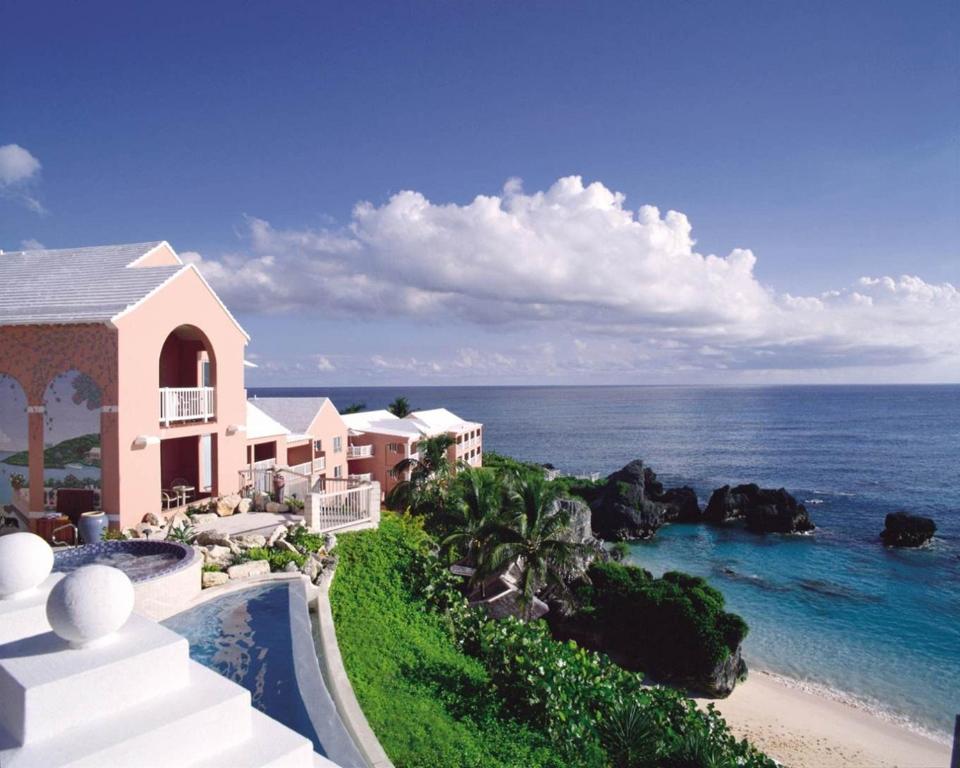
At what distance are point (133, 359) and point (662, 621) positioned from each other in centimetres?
2049

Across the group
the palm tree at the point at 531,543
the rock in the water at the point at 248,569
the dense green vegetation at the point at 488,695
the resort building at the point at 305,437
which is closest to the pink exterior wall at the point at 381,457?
the resort building at the point at 305,437

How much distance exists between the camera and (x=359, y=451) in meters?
37.8

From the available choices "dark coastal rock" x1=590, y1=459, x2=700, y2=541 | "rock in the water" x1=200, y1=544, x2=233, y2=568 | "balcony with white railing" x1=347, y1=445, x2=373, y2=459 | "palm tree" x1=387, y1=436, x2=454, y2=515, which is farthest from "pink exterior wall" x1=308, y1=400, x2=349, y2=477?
"dark coastal rock" x1=590, y1=459, x2=700, y2=541

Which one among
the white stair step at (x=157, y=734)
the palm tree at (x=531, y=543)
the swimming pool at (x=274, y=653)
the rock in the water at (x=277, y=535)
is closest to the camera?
the white stair step at (x=157, y=734)

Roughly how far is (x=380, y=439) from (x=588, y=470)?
45.3 metres

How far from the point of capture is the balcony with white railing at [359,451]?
37562 mm

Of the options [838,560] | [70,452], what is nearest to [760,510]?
[838,560]

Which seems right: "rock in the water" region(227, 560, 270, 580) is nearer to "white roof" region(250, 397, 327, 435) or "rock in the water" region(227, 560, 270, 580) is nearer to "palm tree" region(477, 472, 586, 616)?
"palm tree" region(477, 472, 586, 616)

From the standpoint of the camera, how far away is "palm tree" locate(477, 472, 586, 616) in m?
19.8

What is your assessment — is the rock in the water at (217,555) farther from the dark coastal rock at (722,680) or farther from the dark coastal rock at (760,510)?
the dark coastal rock at (760,510)

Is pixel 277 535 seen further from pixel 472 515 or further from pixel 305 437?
pixel 305 437

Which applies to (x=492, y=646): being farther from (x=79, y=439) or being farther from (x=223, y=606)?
(x=79, y=439)

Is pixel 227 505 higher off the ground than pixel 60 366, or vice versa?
pixel 60 366

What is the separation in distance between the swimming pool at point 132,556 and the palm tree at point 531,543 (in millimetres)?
9801
